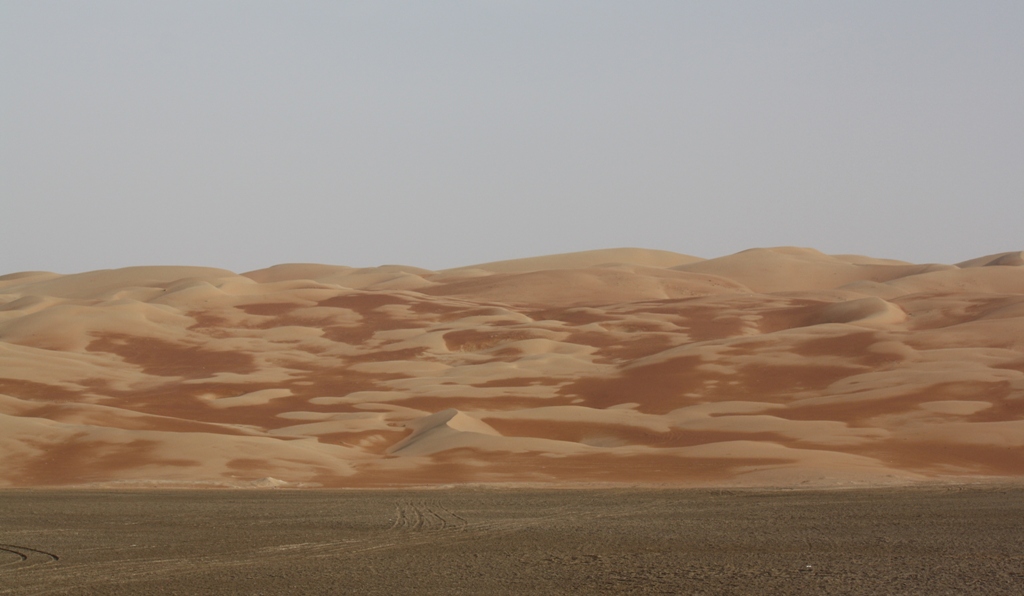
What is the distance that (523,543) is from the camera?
52.8 feet

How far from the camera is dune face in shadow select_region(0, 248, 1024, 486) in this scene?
97.3 ft

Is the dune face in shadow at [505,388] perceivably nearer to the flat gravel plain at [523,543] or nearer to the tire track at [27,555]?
the flat gravel plain at [523,543]

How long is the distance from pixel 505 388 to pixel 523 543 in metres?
31.8

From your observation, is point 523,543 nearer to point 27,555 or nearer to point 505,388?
point 27,555

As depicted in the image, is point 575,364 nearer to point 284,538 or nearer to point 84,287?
point 284,538

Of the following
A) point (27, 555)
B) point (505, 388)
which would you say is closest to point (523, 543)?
point (27, 555)

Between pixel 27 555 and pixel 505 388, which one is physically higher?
pixel 505 388

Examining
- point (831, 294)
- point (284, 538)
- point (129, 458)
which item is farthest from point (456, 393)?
point (831, 294)

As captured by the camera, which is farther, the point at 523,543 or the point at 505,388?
the point at 505,388

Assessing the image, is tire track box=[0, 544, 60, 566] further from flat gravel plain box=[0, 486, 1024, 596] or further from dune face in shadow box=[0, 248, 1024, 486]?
dune face in shadow box=[0, 248, 1024, 486]

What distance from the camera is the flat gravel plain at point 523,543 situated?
1294cm

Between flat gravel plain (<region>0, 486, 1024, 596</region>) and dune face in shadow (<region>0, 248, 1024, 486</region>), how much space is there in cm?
540

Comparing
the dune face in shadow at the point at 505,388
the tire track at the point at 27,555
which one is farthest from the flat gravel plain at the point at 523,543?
the dune face in shadow at the point at 505,388

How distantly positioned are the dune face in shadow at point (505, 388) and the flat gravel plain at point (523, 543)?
5401mm
